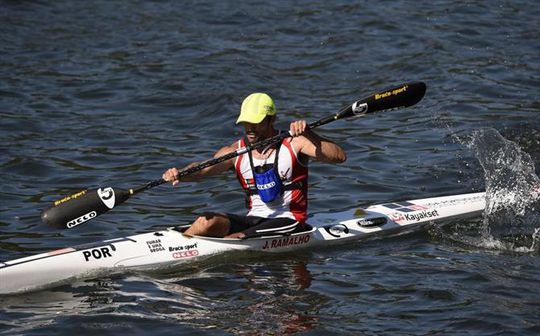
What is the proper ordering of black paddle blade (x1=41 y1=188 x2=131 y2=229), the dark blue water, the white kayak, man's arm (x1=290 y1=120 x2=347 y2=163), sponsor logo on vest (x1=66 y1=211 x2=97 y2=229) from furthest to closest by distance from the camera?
sponsor logo on vest (x1=66 y1=211 x2=97 y2=229) → black paddle blade (x1=41 y1=188 x2=131 y2=229) → man's arm (x1=290 y1=120 x2=347 y2=163) → the white kayak → the dark blue water

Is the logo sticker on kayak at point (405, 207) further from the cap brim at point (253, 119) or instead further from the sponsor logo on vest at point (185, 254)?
the sponsor logo on vest at point (185, 254)

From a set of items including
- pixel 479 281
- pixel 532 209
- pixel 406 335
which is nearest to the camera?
pixel 406 335

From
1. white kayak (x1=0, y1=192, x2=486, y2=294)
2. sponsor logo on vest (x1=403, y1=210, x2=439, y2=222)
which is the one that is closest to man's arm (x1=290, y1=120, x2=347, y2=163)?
white kayak (x1=0, y1=192, x2=486, y2=294)

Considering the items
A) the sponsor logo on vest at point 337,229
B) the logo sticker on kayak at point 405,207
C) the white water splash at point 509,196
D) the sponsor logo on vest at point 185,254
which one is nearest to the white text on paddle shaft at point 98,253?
the sponsor logo on vest at point 185,254

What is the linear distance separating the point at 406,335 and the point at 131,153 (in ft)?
22.3

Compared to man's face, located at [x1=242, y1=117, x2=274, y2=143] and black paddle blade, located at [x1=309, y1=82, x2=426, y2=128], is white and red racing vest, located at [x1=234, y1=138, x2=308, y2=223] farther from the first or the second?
black paddle blade, located at [x1=309, y1=82, x2=426, y2=128]

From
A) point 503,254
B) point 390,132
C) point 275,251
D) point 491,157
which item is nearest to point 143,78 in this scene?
point 390,132

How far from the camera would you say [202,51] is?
715 inches

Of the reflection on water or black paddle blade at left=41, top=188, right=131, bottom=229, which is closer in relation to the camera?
the reflection on water

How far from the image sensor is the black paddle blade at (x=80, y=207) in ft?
29.7

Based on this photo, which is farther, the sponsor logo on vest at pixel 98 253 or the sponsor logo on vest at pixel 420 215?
the sponsor logo on vest at pixel 420 215

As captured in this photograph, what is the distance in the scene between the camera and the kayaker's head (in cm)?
909

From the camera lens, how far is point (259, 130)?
923 cm

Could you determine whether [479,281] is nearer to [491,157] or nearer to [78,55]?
[491,157]
